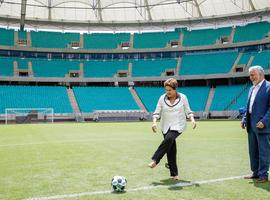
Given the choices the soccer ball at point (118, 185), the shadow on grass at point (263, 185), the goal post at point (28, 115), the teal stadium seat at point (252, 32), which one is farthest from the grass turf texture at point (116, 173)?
the teal stadium seat at point (252, 32)

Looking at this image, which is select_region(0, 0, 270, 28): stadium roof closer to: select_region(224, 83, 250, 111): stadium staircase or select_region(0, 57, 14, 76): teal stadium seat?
select_region(0, 57, 14, 76): teal stadium seat

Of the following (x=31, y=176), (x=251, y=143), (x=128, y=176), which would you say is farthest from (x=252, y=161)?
(x=31, y=176)

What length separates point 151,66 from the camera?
66188 mm

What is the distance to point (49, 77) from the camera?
62344mm

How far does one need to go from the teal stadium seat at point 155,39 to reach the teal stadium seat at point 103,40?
2461 millimetres

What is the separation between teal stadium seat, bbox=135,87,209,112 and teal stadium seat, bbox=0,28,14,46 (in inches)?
918

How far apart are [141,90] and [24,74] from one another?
20115 millimetres

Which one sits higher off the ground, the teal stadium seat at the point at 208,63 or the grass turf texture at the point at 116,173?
the teal stadium seat at the point at 208,63

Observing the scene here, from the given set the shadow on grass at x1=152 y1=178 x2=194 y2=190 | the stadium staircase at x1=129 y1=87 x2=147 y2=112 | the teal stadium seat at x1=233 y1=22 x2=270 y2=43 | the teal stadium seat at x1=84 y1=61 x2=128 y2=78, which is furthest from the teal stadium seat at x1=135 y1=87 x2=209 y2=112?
the shadow on grass at x1=152 y1=178 x2=194 y2=190

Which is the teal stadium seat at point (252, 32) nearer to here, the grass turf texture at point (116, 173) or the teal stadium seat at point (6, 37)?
the teal stadium seat at point (6, 37)

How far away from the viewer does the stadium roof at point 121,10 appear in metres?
58.0

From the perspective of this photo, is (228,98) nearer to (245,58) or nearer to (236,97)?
(236,97)

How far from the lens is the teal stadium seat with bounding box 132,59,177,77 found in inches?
2557

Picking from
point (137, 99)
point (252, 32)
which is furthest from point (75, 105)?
point (252, 32)
